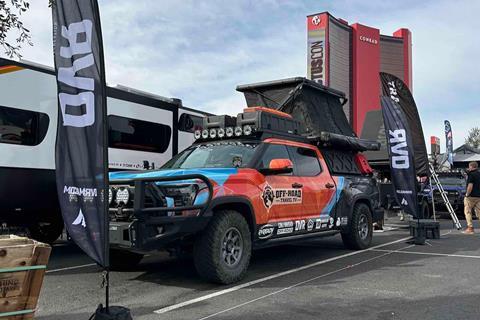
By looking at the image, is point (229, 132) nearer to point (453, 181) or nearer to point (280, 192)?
point (280, 192)

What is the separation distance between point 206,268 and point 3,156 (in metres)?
4.02

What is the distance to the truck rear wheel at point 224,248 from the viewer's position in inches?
219

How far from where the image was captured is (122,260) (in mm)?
6852

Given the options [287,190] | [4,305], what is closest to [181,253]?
[287,190]

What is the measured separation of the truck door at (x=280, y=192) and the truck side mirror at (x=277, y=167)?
0.34 ft

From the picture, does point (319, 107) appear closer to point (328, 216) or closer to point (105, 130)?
point (328, 216)

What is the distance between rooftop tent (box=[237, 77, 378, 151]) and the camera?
30.1 ft

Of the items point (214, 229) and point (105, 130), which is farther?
point (214, 229)

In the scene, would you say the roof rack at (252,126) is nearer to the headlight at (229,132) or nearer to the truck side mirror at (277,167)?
the headlight at (229,132)

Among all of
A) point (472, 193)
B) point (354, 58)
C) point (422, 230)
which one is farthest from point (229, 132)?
point (354, 58)

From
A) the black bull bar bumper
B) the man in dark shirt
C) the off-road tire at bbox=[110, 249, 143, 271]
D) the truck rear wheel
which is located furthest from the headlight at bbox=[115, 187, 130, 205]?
the man in dark shirt

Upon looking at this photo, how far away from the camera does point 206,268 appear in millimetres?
5586

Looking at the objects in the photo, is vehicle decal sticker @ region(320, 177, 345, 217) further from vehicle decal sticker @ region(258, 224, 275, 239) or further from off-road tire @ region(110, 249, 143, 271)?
off-road tire @ region(110, 249, 143, 271)

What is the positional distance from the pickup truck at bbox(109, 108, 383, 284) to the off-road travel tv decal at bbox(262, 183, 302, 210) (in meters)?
0.01
